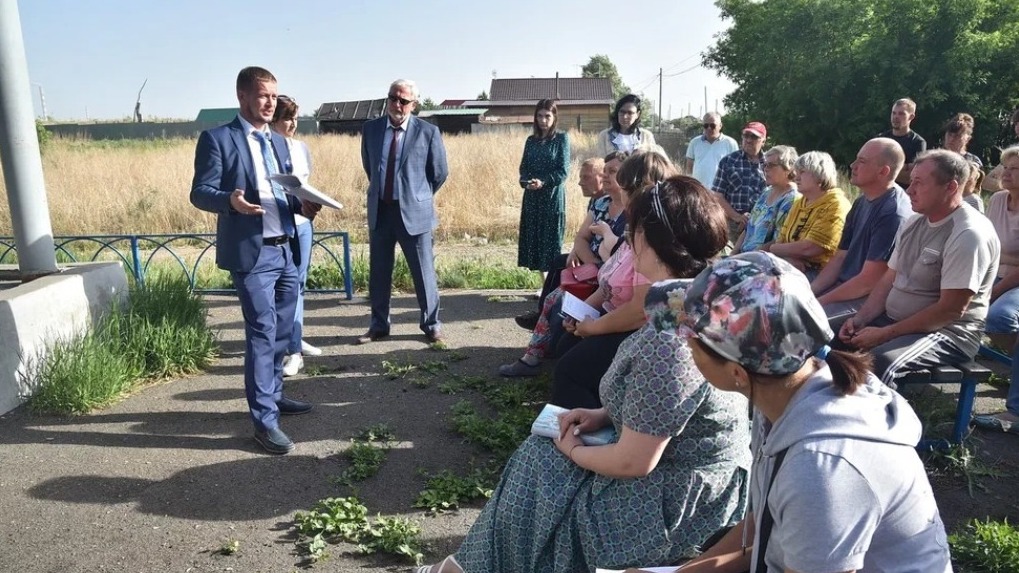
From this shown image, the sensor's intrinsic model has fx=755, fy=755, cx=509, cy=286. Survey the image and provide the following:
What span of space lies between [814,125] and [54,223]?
19648 mm

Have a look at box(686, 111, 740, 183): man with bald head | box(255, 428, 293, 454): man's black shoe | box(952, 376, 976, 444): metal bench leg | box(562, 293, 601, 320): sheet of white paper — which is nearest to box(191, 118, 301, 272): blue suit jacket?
box(255, 428, 293, 454): man's black shoe

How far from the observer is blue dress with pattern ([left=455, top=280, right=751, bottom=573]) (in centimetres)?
212

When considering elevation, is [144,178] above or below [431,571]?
above

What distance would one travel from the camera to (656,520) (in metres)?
2.18

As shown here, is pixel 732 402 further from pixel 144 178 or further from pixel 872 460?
pixel 144 178

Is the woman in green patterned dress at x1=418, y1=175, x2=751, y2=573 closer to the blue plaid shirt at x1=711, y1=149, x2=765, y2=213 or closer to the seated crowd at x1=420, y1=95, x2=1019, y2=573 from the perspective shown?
the seated crowd at x1=420, y1=95, x2=1019, y2=573

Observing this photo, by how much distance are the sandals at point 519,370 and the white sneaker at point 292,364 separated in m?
1.43

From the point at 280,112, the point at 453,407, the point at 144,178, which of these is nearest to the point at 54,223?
the point at 144,178

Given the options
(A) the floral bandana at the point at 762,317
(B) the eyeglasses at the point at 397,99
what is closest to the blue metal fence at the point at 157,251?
(B) the eyeglasses at the point at 397,99

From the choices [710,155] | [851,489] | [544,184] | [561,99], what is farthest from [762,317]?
[561,99]

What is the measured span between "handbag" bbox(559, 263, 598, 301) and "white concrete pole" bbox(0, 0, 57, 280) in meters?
3.53

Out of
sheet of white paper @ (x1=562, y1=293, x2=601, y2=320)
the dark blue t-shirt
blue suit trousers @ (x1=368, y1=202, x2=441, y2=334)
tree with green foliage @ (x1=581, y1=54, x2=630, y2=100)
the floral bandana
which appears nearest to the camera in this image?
the floral bandana

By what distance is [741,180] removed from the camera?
6734mm

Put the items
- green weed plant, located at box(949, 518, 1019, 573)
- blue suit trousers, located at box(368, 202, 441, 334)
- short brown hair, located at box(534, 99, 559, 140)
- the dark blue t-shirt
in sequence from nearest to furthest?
green weed plant, located at box(949, 518, 1019, 573), the dark blue t-shirt, blue suit trousers, located at box(368, 202, 441, 334), short brown hair, located at box(534, 99, 559, 140)
